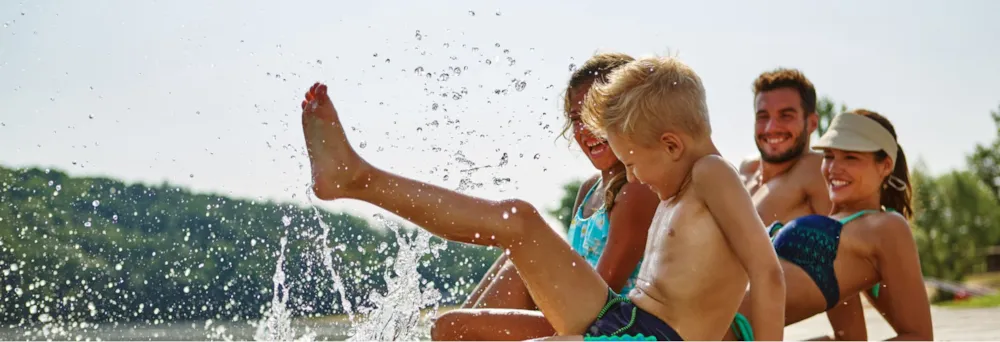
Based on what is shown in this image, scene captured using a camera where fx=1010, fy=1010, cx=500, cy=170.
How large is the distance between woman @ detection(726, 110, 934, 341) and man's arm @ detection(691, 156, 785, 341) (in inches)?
50.4

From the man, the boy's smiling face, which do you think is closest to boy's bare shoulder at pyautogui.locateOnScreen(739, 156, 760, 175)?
the man

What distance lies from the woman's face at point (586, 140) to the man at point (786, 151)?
178 cm

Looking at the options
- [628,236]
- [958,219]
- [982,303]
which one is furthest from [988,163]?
[628,236]

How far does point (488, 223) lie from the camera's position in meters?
2.73

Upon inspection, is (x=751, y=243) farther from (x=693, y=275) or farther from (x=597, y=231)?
(x=597, y=231)

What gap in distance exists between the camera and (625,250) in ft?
11.1

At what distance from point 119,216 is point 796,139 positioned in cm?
420

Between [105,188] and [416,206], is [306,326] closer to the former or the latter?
[105,188]

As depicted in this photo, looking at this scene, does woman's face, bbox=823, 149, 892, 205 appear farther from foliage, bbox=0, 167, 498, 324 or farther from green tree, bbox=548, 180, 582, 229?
green tree, bbox=548, 180, 582, 229

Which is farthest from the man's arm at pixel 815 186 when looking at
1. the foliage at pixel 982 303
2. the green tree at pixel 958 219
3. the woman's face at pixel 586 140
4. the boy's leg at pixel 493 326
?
the green tree at pixel 958 219

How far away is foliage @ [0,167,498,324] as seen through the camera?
18.5 ft

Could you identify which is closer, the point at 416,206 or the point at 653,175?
the point at 416,206

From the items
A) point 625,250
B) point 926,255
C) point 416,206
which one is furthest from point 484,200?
point 926,255

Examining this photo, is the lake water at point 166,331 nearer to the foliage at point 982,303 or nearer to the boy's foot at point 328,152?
the boy's foot at point 328,152
